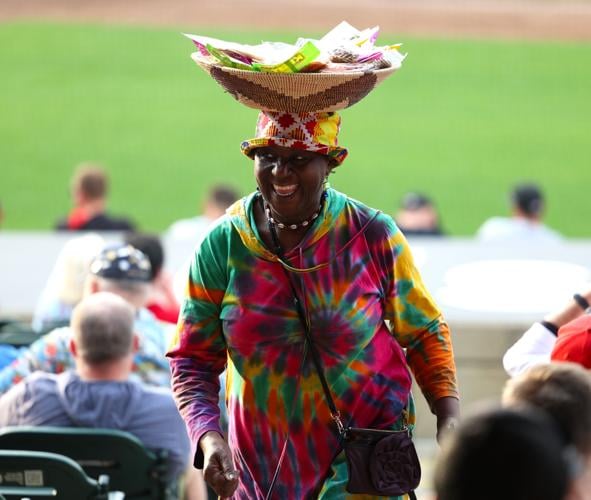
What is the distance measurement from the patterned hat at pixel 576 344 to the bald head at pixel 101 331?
159 centimetres

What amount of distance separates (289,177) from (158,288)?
359 cm

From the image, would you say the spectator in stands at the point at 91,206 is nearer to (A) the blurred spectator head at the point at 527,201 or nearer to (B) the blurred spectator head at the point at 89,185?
(B) the blurred spectator head at the point at 89,185

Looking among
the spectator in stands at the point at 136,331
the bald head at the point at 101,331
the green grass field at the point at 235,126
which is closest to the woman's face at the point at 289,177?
the bald head at the point at 101,331

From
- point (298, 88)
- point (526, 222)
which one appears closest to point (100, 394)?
point (298, 88)

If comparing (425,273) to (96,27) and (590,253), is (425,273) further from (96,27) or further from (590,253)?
(96,27)

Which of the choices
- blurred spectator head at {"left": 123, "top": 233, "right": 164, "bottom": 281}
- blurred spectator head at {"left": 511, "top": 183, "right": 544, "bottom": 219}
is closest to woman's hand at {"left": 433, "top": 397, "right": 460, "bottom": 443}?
blurred spectator head at {"left": 123, "top": 233, "right": 164, "bottom": 281}

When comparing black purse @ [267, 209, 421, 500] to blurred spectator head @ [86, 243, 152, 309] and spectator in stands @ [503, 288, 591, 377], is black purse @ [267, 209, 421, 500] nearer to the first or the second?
spectator in stands @ [503, 288, 591, 377]

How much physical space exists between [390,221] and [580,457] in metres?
1.25

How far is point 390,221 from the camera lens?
10.5ft

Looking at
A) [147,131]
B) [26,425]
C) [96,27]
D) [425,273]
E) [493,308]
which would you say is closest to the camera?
[26,425]

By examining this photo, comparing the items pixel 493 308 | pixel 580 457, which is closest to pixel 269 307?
pixel 580 457

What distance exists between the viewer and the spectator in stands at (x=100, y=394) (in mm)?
4398

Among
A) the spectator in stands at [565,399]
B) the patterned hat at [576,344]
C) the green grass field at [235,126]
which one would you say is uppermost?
the spectator in stands at [565,399]

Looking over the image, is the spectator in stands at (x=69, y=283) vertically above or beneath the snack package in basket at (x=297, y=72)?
beneath
